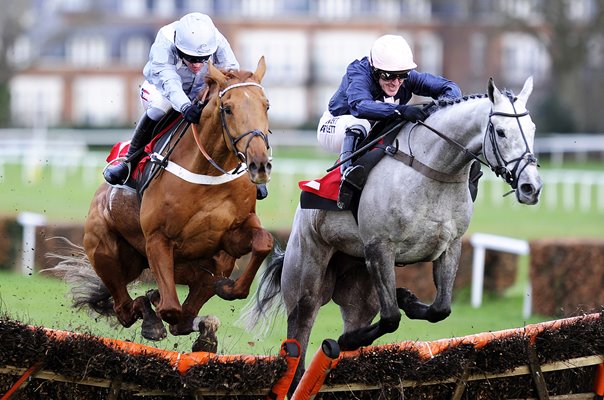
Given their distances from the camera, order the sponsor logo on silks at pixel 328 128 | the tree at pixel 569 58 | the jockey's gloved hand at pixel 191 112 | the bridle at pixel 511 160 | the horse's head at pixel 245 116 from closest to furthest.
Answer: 1. the horse's head at pixel 245 116
2. the bridle at pixel 511 160
3. the jockey's gloved hand at pixel 191 112
4. the sponsor logo on silks at pixel 328 128
5. the tree at pixel 569 58

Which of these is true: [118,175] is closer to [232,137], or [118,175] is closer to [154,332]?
[154,332]

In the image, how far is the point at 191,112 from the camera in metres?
6.32

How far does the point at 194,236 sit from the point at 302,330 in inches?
40.1

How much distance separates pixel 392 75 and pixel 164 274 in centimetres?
159

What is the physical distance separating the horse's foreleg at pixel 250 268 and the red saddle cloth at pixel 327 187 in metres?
0.39

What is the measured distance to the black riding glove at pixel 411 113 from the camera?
6457mm

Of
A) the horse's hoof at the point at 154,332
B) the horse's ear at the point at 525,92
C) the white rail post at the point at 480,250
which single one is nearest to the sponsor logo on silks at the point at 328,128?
the horse's ear at the point at 525,92

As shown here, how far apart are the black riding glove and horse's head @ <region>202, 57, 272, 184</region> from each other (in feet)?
2.51

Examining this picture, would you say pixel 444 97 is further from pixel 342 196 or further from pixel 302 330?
pixel 302 330

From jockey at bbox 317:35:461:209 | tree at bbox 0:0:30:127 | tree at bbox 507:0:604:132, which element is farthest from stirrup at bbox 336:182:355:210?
tree at bbox 0:0:30:127

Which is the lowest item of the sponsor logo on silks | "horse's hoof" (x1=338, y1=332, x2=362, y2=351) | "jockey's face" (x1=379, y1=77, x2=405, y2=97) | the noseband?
"horse's hoof" (x1=338, y1=332, x2=362, y2=351)

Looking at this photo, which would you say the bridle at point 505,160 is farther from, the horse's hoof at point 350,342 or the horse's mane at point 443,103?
the horse's hoof at point 350,342

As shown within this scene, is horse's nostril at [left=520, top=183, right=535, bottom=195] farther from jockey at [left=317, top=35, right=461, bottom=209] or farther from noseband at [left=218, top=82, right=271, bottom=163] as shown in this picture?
noseband at [left=218, top=82, right=271, bottom=163]

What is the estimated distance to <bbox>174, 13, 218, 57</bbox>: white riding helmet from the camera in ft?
21.4
